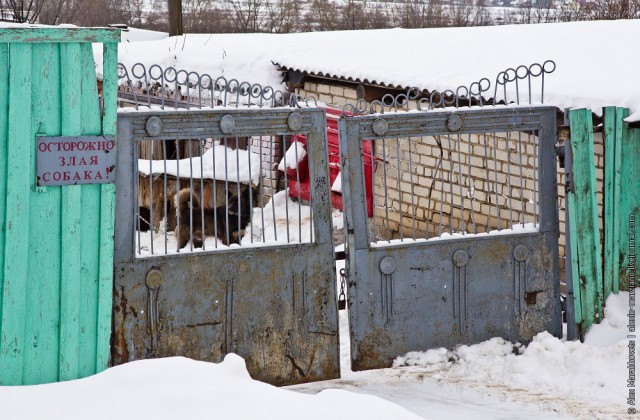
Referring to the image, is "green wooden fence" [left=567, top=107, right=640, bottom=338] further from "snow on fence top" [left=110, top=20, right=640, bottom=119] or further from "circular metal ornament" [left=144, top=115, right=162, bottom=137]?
"circular metal ornament" [left=144, top=115, right=162, bottom=137]

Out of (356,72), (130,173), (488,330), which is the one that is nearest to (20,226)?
(130,173)

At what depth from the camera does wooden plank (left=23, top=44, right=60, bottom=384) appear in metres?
4.47

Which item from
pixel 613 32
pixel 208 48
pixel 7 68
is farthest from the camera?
pixel 208 48

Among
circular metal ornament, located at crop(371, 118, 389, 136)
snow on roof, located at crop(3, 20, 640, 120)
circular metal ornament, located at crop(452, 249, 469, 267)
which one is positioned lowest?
circular metal ornament, located at crop(452, 249, 469, 267)

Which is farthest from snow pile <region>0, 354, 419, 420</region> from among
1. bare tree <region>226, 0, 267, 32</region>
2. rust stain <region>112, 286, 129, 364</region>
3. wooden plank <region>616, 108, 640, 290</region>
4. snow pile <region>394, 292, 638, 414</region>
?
bare tree <region>226, 0, 267, 32</region>

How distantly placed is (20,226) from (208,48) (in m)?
9.95

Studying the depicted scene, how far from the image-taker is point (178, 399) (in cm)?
422

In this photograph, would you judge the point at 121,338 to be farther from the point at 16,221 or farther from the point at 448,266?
the point at 448,266

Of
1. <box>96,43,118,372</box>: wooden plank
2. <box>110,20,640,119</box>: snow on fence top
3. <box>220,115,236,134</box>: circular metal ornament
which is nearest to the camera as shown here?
<box>96,43,118,372</box>: wooden plank

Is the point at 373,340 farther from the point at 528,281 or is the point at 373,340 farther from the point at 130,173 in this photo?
the point at 130,173

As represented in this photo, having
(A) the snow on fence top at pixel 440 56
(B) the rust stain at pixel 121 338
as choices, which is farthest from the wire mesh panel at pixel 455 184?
(B) the rust stain at pixel 121 338

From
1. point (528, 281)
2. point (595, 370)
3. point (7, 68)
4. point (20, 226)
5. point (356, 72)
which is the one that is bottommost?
point (595, 370)

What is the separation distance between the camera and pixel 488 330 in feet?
19.4

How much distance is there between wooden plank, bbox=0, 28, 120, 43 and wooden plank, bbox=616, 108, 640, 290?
3386mm
